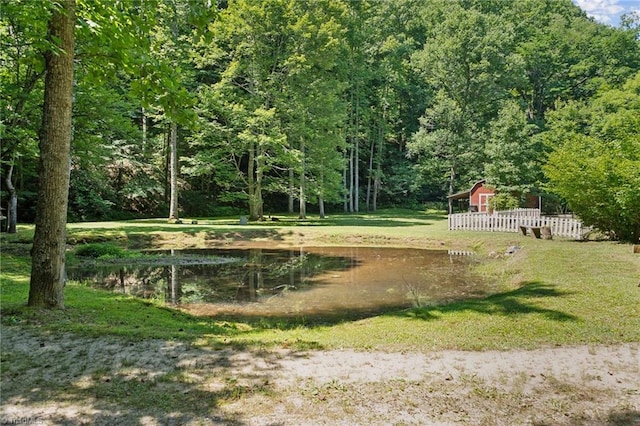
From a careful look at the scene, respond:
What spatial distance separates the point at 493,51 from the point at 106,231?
3817 centimetres

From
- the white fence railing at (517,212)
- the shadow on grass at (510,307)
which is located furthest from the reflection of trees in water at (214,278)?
the white fence railing at (517,212)


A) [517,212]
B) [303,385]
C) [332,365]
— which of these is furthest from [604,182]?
→ [303,385]

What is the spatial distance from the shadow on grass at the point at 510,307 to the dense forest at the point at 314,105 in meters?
5.09

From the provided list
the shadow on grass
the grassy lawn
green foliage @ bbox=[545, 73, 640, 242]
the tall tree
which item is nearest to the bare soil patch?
the grassy lawn

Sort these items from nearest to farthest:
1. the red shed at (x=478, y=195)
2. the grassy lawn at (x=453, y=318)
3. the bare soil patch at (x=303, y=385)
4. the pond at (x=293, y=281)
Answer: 1. the bare soil patch at (x=303, y=385)
2. the grassy lawn at (x=453, y=318)
3. the pond at (x=293, y=281)
4. the red shed at (x=478, y=195)

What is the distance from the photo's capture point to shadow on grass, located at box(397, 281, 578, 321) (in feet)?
23.7

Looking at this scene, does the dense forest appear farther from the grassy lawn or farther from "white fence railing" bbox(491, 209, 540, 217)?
the grassy lawn

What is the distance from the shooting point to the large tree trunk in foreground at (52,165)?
611 cm

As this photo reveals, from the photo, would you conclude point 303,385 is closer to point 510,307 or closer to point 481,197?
point 510,307

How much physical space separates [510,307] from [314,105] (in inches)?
902

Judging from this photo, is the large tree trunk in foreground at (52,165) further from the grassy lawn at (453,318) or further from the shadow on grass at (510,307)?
the shadow on grass at (510,307)

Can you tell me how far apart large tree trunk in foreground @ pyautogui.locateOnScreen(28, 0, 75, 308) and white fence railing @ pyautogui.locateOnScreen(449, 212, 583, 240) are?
1840 cm

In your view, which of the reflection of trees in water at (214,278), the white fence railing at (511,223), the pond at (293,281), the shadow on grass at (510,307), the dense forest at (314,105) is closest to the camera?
the shadow on grass at (510,307)

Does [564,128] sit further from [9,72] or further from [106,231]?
[9,72]
